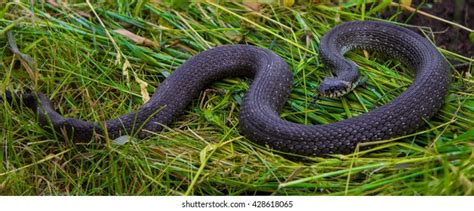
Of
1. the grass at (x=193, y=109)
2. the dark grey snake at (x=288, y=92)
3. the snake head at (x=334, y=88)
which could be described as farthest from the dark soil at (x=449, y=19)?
the snake head at (x=334, y=88)

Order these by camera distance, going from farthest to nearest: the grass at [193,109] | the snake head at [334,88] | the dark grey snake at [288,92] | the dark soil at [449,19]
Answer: the dark soil at [449,19]
the snake head at [334,88]
the dark grey snake at [288,92]
the grass at [193,109]

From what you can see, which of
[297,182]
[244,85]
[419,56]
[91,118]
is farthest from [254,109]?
[419,56]

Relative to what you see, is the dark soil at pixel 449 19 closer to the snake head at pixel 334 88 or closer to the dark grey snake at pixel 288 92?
the dark grey snake at pixel 288 92

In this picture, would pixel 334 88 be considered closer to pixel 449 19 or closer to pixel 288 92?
pixel 288 92

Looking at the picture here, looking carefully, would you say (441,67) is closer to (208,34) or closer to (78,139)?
(208,34)

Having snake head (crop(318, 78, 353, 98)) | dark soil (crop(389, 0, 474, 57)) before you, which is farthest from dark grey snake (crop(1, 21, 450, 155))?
dark soil (crop(389, 0, 474, 57))

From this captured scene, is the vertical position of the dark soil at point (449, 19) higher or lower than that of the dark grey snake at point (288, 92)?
higher
